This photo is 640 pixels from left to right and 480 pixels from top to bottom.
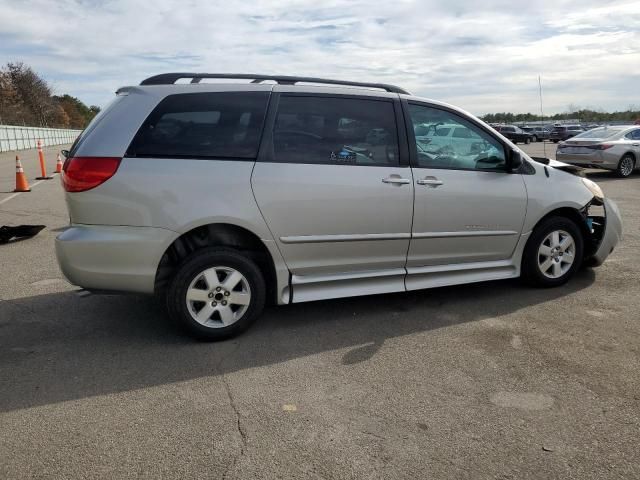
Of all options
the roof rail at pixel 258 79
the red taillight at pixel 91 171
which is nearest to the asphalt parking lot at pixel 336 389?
the red taillight at pixel 91 171

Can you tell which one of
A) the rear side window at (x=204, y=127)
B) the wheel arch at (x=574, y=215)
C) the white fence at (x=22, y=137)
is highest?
the white fence at (x=22, y=137)

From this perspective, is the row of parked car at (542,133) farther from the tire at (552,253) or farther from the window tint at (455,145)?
the window tint at (455,145)

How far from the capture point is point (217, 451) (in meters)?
2.75

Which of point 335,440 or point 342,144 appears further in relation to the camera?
point 342,144

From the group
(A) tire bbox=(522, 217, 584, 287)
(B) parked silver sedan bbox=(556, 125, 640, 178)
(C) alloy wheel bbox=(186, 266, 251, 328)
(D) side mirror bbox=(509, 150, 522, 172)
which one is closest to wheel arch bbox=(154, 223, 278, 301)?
(C) alloy wheel bbox=(186, 266, 251, 328)

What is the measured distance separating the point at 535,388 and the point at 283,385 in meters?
1.56

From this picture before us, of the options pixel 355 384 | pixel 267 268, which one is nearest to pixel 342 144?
pixel 267 268

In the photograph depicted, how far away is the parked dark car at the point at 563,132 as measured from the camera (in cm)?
4253

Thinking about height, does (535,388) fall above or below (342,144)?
below

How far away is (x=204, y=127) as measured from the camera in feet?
13.3

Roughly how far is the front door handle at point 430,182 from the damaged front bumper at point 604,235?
6.17 feet

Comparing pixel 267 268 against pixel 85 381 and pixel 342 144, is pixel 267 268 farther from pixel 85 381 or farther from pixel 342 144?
pixel 85 381

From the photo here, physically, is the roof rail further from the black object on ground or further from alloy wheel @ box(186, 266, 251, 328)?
the black object on ground

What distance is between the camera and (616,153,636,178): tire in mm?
15367
